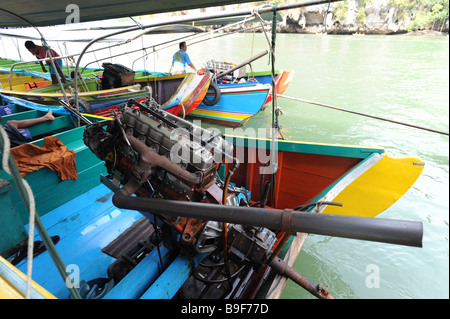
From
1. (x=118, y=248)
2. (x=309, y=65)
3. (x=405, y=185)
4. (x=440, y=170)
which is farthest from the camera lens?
(x=309, y=65)

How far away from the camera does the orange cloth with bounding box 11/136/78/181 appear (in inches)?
87.9

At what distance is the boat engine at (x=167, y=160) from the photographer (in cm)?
148

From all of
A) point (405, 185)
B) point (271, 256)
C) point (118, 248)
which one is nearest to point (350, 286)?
point (405, 185)

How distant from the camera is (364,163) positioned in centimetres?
229

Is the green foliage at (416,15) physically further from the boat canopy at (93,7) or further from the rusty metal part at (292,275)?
the rusty metal part at (292,275)

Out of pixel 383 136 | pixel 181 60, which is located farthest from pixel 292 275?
pixel 181 60

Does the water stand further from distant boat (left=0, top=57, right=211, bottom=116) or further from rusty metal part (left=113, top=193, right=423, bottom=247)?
rusty metal part (left=113, top=193, right=423, bottom=247)

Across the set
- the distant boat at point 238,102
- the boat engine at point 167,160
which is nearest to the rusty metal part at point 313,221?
the boat engine at point 167,160

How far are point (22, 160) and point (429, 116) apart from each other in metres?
9.37

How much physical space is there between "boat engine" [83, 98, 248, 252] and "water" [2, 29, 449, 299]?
1.67 metres

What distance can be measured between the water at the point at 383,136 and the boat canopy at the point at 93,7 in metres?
2.67

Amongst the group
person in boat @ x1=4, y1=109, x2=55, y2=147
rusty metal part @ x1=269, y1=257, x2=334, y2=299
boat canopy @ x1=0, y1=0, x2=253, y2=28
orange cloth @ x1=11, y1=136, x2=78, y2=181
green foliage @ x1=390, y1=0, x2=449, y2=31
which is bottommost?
rusty metal part @ x1=269, y1=257, x2=334, y2=299

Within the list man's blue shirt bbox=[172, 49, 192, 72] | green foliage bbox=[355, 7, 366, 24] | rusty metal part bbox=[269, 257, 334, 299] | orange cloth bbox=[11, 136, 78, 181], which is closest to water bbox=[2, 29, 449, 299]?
man's blue shirt bbox=[172, 49, 192, 72]
